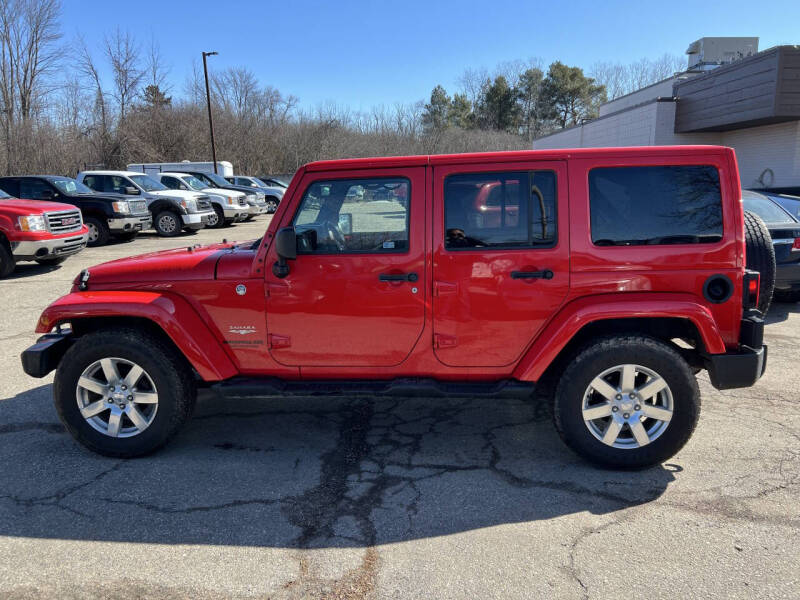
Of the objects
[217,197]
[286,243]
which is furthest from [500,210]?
[217,197]

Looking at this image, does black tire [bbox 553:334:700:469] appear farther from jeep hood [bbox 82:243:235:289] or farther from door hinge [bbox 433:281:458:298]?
jeep hood [bbox 82:243:235:289]

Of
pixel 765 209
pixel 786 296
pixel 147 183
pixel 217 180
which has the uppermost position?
pixel 217 180

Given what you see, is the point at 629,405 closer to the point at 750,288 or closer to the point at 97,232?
the point at 750,288

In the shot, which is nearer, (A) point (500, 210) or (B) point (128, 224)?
(A) point (500, 210)

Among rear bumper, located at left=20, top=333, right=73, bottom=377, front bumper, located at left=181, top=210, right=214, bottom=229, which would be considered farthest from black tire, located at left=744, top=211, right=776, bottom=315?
front bumper, located at left=181, top=210, right=214, bottom=229

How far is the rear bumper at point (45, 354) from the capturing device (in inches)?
145

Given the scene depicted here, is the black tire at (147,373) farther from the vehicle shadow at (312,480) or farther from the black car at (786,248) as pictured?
the black car at (786,248)

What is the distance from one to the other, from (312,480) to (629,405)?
197 cm

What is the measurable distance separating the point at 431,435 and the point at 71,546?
2.26m

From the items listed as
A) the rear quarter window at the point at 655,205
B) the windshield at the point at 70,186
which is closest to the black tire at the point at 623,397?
the rear quarter window at the point at 655,205

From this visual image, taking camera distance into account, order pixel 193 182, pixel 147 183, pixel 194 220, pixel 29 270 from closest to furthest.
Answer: pixel 29 270 < pixel 194 220 < pixel 147 183 < pixel 193 182

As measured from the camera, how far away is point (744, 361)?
3361 millimetres

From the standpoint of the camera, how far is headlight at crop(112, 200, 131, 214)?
48.5 feet

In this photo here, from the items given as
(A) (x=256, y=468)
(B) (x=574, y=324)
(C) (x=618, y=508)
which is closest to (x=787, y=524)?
(C) (x=618, y=508)
